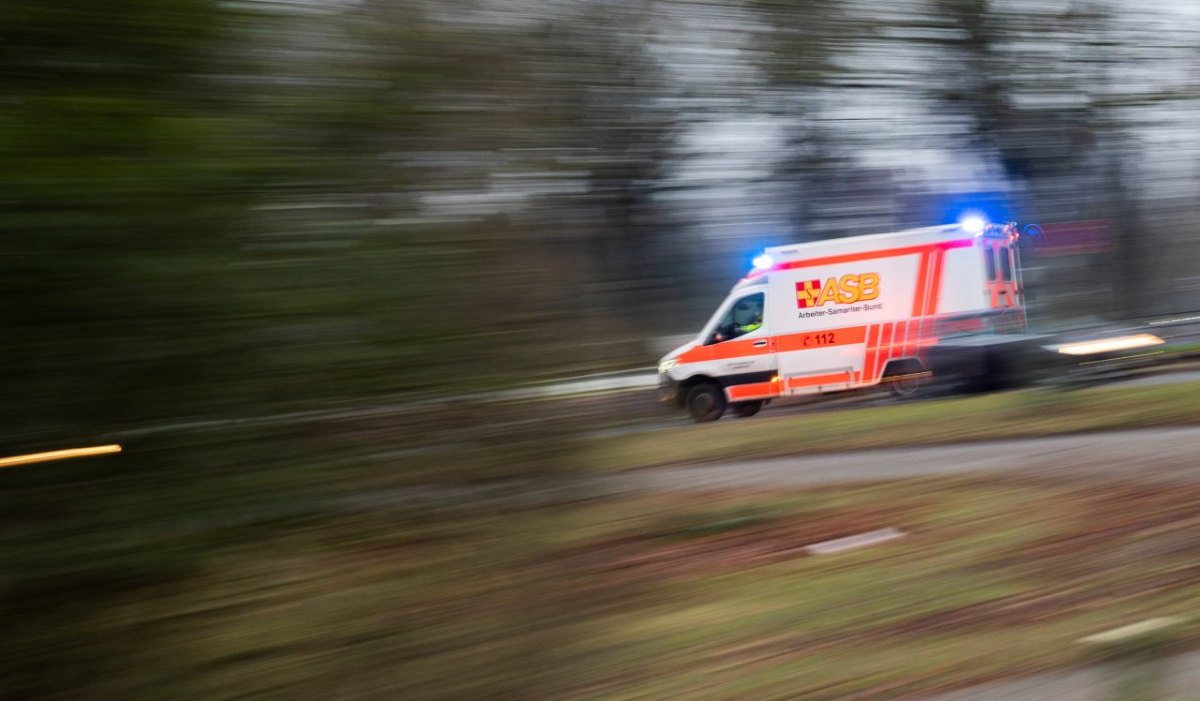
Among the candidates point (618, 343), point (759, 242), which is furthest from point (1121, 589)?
point (618, 343)

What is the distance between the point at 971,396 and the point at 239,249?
13.2 meters

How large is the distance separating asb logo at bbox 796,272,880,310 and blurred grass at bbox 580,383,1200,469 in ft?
5.34

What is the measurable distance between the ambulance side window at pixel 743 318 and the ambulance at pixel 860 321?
2 cm

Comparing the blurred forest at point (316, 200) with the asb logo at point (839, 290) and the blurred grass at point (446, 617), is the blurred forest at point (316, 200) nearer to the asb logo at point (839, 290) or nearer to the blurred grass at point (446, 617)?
the blurred grass at point (446, 617)

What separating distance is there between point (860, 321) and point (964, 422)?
10.6 ft

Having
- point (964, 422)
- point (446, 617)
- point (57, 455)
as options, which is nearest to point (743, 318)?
point (964, 422)

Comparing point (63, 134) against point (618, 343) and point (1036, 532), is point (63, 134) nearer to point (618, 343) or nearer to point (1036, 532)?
point (618, 343)

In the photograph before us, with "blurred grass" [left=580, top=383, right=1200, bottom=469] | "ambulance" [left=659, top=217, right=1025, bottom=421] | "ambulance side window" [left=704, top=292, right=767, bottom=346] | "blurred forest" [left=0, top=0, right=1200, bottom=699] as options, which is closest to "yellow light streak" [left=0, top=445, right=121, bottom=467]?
"blurred forest" [left=0, top=0, right=1200, bottom=699]

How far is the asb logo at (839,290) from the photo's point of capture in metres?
14.6

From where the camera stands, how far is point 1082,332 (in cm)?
1200

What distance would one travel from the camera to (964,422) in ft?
41.5

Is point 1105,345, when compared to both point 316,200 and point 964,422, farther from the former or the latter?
point 316,200

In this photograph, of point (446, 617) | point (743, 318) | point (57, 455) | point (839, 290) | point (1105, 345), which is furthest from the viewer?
point (743, 318)

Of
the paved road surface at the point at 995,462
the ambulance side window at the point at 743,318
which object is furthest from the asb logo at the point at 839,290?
the paved road surface at the point at 995,462
